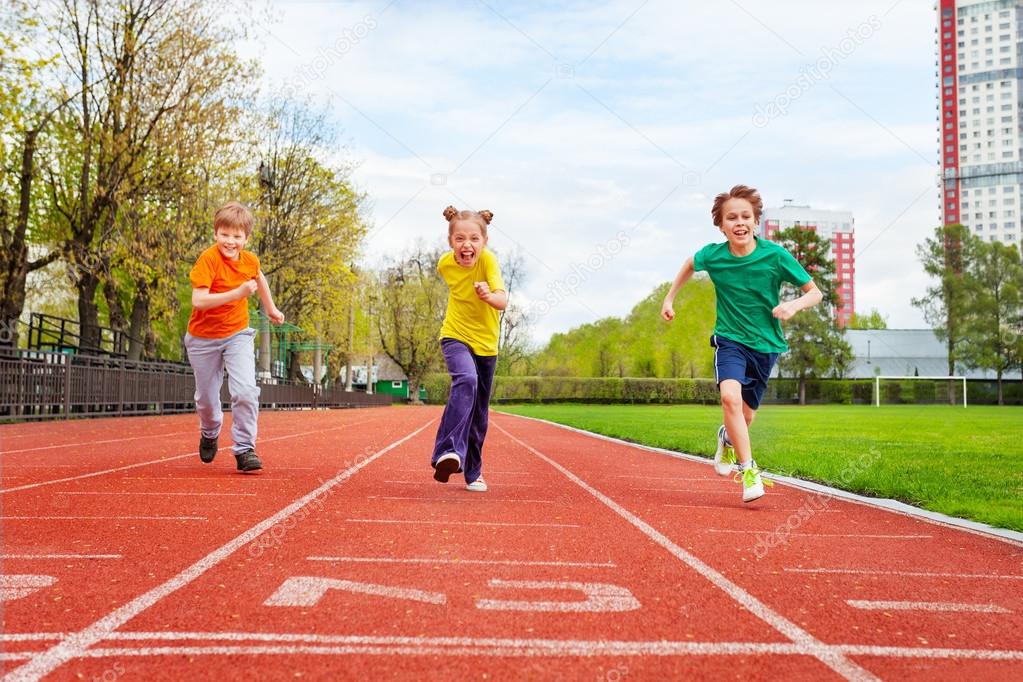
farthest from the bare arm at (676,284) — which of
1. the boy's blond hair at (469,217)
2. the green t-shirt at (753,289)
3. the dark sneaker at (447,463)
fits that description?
the dark sneaker at (447,463)

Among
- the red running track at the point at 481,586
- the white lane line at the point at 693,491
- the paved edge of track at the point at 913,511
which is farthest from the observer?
the white lane line at the point at 693,491

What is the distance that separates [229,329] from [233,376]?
0.41 m

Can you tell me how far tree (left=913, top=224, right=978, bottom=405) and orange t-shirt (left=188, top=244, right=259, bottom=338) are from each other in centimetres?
6773

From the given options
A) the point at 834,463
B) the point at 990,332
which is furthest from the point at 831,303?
the point at 834,463

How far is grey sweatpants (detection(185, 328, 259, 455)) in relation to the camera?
7.36 metres

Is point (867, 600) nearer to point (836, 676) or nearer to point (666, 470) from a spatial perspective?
point (836, 676)

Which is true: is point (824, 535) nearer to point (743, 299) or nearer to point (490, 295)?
point (743, 299)

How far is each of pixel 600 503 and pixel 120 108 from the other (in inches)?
814

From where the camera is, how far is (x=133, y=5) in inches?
888

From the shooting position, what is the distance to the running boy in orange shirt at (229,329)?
23.3ft

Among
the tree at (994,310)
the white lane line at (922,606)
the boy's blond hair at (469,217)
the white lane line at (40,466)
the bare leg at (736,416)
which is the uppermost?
the tree at (994,310)

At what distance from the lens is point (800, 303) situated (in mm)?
6211

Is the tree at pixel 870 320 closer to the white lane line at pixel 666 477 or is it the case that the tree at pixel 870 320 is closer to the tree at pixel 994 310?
the tree at pixel 994 310

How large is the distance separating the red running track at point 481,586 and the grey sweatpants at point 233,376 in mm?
724
